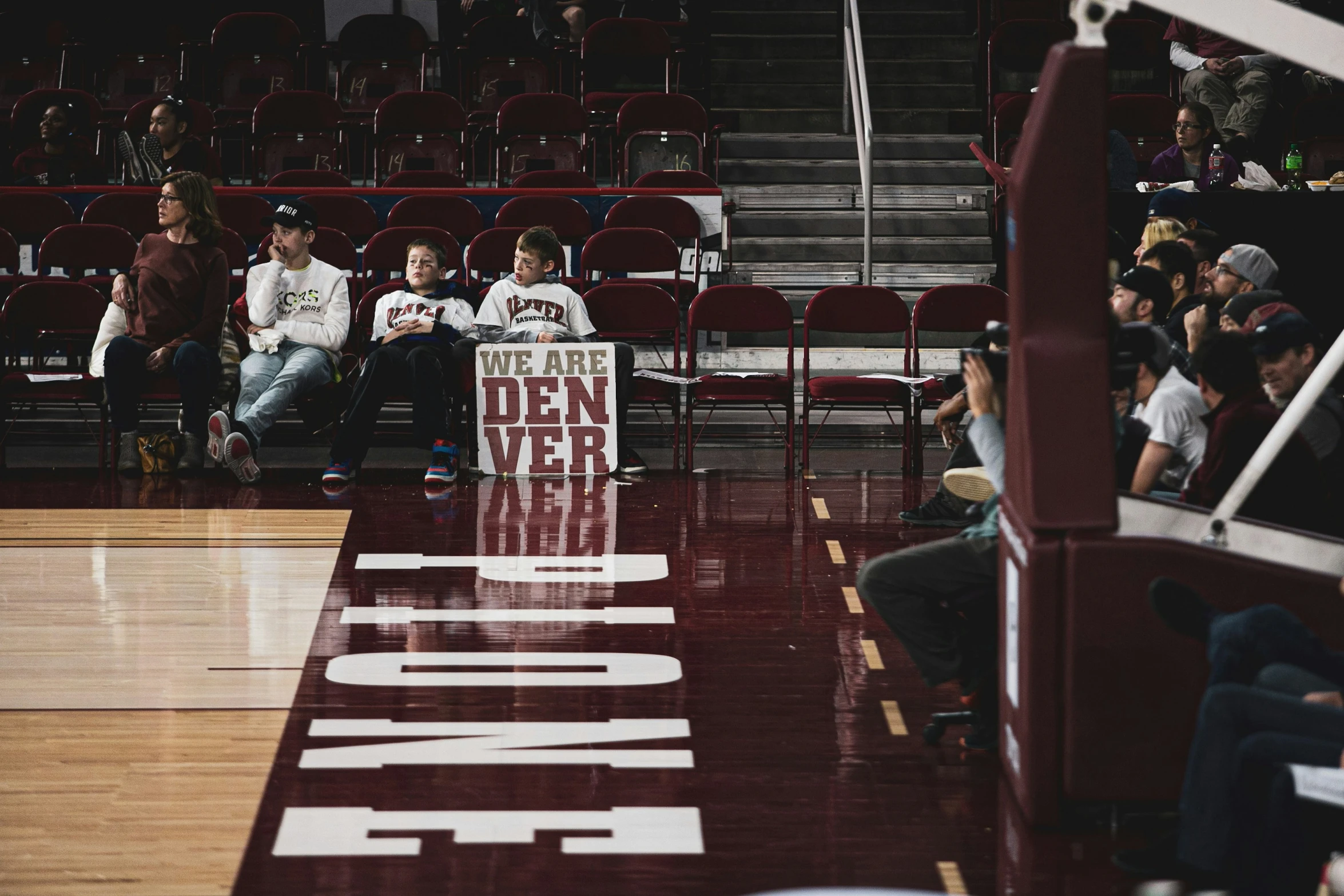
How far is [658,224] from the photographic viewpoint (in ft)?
33.2

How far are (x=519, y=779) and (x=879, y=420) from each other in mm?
6076

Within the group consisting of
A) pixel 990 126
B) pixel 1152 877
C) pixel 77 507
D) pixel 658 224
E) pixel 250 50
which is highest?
pixel 250 50

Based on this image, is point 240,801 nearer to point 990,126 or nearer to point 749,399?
point 749,399

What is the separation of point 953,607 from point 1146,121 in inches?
316

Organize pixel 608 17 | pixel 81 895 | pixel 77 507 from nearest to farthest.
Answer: pixel 81 895, pixel 77 507, pixel 608 17

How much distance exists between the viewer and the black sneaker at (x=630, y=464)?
8648 mm

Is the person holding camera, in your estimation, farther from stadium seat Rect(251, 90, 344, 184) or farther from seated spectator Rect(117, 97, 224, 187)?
stadium seat Rect(251, 90, 344, 184)

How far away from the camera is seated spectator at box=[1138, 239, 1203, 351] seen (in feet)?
22.3

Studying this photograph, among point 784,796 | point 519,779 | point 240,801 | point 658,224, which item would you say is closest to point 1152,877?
point 784,796

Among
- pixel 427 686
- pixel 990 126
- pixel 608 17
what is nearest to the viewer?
pixel 427 686

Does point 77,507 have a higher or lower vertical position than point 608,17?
lower

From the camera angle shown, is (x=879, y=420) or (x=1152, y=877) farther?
(x=879, y=420)

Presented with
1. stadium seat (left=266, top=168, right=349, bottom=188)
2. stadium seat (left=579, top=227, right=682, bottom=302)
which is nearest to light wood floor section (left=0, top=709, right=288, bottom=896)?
stadium seat (left=579, top=227, right=682, bottom=302)

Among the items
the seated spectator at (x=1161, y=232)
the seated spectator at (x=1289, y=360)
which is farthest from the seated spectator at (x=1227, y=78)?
the seated spectator at (x=1289, y=360)
